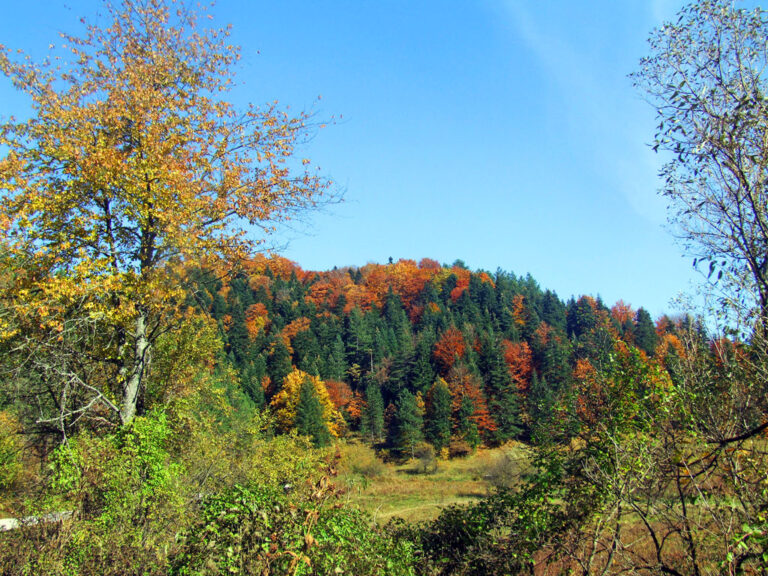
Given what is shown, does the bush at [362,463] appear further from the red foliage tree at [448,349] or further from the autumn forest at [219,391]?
the autumn forest at [219,391]

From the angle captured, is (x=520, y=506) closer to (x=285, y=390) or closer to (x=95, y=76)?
(x=95, y=76)

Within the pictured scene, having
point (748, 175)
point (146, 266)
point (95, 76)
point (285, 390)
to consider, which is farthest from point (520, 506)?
point (285, 390)

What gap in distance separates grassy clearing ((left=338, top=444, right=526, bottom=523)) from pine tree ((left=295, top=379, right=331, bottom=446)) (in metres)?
3.49

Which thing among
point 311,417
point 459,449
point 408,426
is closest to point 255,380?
point 311,417

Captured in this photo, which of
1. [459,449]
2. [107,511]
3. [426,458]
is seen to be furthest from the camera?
[459,449]

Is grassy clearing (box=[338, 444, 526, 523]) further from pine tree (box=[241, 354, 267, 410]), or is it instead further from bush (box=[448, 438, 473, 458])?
pine tree (box=[241, 354, 267, 410])

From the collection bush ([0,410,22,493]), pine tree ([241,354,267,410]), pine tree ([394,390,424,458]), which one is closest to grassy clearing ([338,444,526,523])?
pine tree ([394,390,424,458])

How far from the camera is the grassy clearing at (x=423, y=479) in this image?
3634 cm

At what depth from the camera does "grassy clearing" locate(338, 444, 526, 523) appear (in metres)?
36.3

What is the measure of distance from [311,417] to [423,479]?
50.7 feet

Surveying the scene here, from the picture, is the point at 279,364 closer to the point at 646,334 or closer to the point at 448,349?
the point at 448,349

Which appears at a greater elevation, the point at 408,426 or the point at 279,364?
the point at 279,364

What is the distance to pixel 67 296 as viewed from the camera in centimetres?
757

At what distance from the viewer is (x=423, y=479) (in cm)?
5091
